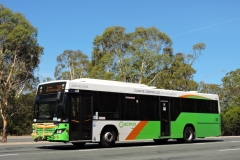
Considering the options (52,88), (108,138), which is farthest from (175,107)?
(52,88)

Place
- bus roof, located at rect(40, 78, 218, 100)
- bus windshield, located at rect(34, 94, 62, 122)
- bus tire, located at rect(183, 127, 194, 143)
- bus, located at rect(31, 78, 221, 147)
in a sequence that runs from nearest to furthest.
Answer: bus, located at rect(31, 78, 221, 147), bus windshield, located at rect(34, 94, 62, 122), bus roof, located at rect(40, 78, 218, 100), bus tire, located at rect(183, 127, 194, 143)

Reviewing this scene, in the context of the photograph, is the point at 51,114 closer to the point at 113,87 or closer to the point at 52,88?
the point at 52,88

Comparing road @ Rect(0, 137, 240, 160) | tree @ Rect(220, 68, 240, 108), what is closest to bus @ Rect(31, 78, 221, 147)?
road @ Rect(0, 137, 240, 160)

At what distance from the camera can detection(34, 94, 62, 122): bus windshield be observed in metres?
17.5

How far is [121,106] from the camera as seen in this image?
19562 millimetres

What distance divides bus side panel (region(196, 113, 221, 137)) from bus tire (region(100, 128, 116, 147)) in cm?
712

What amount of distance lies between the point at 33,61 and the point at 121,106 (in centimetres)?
3148

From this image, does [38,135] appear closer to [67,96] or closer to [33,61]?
[67,96]

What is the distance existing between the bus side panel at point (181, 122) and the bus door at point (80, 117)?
244 inches

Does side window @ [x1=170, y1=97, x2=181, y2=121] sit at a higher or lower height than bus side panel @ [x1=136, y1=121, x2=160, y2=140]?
higher

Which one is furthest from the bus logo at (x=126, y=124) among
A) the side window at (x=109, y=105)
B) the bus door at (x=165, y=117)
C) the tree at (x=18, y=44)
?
the tree at (x=18, y=44)

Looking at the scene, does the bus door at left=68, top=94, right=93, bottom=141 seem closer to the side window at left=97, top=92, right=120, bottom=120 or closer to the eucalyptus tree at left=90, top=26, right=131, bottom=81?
the side window at left=97, top=92, right=120, bottom=120

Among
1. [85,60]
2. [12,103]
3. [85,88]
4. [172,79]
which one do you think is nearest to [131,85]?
[85,88]

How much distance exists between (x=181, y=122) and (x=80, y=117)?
758cm
